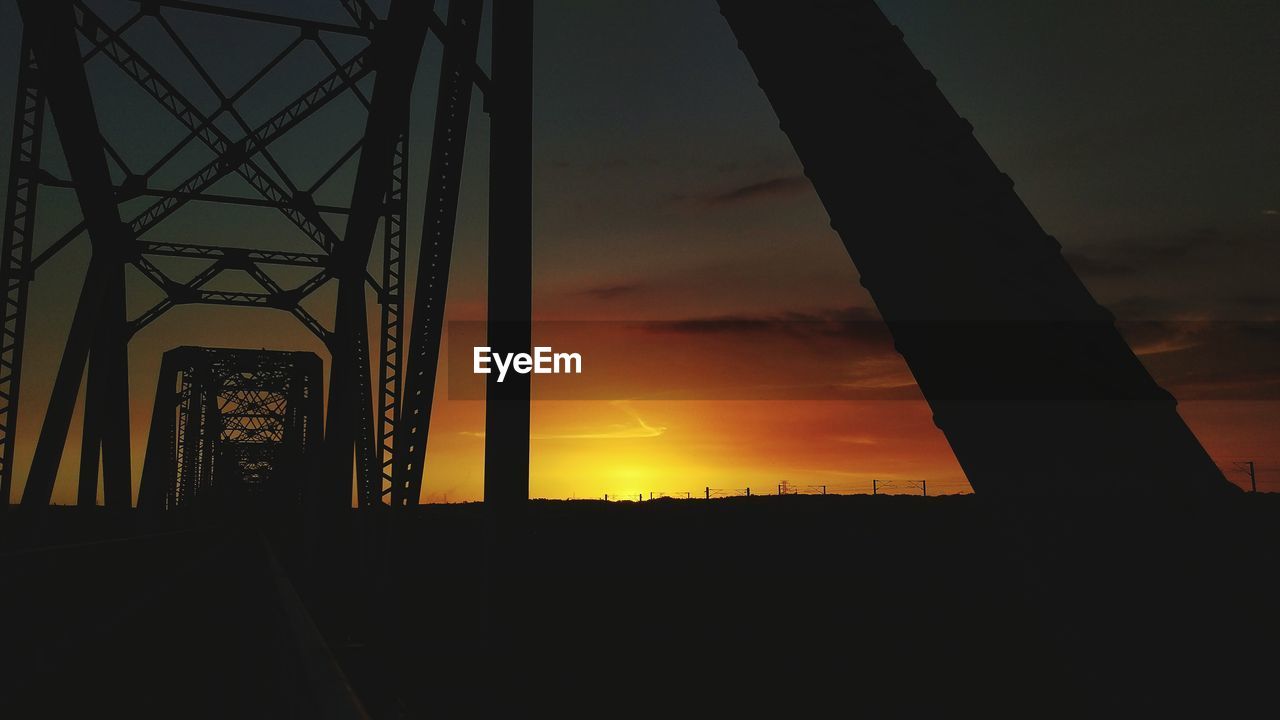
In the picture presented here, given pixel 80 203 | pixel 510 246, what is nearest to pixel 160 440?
pixel 80 203

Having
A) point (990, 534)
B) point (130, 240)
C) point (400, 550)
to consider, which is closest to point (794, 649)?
point (400, 550)

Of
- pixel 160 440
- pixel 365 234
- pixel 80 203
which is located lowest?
pixel 160 440

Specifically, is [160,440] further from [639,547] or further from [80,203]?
[639,547]

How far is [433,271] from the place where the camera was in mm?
8672

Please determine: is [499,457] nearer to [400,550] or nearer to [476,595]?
[400,550]

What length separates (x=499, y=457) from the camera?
214 inches

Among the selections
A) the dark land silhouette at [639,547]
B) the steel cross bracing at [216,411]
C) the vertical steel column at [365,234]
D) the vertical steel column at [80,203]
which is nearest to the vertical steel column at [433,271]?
the dark land silhouette at [639,547]

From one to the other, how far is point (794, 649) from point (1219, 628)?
7.06 metres

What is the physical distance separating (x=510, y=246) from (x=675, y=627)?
5278mm

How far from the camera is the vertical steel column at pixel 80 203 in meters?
11.1

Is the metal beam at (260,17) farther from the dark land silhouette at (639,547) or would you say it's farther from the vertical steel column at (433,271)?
the vertical steel column at (433,271)

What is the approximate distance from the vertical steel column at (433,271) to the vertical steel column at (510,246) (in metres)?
1.93

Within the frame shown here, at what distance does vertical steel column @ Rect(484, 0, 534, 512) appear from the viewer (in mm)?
5430

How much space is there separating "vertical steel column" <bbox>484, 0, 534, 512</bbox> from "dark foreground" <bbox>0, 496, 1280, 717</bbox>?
0.53 meters
